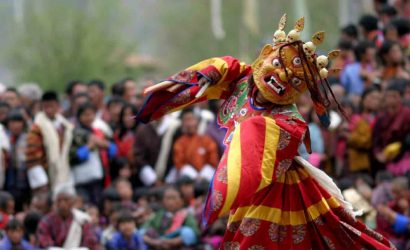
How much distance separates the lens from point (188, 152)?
1327 centimetres

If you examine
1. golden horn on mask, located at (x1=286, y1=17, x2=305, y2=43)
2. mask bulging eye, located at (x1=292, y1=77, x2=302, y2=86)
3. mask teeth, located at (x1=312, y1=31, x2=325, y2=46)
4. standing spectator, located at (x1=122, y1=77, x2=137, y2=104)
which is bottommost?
standing spectator, located at (x1=122, y1=77, x2=137, y2=104)

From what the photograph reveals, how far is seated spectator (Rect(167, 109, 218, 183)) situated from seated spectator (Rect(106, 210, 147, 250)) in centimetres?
162

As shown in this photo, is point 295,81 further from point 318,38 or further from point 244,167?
point 244,167

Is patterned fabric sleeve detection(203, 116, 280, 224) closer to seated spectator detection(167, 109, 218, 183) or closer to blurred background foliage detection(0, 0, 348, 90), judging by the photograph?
seated spectator detection(167, 109, 218, 183)

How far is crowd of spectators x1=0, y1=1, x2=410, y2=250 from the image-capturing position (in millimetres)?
11617

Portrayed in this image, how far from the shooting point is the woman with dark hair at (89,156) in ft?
42.3

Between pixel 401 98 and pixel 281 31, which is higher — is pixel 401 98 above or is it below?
below

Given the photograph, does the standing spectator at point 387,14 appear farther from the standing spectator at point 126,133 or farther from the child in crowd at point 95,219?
the child in crowd at point 95,219

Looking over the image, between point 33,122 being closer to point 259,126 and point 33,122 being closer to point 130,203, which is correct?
point 130,203

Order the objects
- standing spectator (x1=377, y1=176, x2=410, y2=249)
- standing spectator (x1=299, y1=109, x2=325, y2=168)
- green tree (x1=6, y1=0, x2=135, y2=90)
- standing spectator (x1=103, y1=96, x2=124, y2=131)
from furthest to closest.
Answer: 1. green tree (x1=6, y1=0, x2=135, y2=90)
2. standing spectator (x1=103, y1=96, x2=124, y2=131)
3. standing spectator (x1=299, y1=109, x2=325, y2=168)
4. standing spectator (x1=377, y1=176, x2=410, y2=249)

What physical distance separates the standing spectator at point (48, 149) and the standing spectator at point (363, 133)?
107 inches

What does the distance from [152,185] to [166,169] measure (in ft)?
0.73

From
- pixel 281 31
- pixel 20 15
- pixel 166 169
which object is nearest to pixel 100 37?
pixel 20 15

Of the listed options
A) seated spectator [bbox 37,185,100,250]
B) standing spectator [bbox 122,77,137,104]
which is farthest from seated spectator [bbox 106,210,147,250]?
standing spectator [bbox 122,77,137,104]
